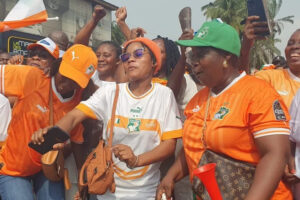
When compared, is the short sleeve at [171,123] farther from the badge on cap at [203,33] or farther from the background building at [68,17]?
the background building at [68,17]

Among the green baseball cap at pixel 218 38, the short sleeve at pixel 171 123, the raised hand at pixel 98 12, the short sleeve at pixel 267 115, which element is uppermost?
the raised hand at pixel 98 12

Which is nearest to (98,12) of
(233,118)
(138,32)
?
(138,32)

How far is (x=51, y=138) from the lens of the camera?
2.46m

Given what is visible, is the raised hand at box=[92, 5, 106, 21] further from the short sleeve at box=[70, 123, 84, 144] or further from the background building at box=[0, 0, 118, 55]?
the background building at box=[0, 0, 118, 55]

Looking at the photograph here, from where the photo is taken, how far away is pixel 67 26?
34156 millimetres

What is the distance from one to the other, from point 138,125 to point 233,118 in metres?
0.82

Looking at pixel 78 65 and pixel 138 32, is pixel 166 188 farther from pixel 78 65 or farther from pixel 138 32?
pixel 138 32

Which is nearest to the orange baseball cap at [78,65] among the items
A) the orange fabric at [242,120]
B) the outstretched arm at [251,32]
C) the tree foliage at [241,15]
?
the orange fabric at [242,120]

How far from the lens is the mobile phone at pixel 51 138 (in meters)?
2.44

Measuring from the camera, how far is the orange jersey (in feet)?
9.16

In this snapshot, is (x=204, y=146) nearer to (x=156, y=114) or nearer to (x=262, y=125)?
(x=262, y=125)

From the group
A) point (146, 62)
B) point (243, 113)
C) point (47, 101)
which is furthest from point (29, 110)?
point (243, 113)

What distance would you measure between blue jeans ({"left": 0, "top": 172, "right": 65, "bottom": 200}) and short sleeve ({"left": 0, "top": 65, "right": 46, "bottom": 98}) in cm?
78

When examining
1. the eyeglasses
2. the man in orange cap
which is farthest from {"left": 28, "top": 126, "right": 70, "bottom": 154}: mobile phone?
the eyeglasses
